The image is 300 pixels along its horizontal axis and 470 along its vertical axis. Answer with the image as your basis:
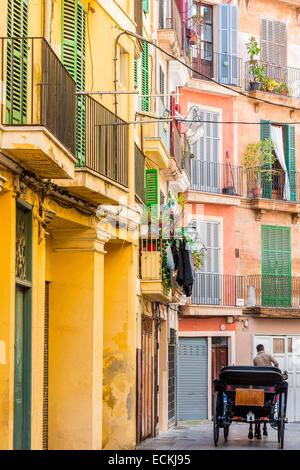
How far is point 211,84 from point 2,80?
26.8m

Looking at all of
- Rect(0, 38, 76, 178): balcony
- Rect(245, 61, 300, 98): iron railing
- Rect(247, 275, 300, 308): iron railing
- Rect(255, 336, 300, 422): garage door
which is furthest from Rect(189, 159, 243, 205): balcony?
Rect(0, 38, 76, 178): balcony

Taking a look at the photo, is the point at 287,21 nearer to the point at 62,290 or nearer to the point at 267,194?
the point at 267,194

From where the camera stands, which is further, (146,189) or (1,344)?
(146,189)

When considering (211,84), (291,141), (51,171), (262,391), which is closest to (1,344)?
(51,171)

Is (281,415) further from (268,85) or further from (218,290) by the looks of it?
(268,85)

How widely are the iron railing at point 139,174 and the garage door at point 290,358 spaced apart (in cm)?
1707

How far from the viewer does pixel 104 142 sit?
20.0m

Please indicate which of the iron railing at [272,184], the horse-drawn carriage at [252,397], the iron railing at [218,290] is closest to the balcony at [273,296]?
the iron railing at [218,290]

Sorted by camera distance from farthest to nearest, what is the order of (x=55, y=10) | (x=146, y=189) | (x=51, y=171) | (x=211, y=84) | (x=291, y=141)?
(x=291, y=141) → (x=211, y=84) → (x=146, y=189) → (x=55, y=10) → (x=51, y=171)

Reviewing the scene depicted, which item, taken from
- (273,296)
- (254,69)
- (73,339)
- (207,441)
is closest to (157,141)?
(207,441)

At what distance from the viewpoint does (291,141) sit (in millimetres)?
44438

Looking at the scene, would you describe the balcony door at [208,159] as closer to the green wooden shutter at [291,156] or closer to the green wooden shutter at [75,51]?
the green wooden shutter at [291,156]

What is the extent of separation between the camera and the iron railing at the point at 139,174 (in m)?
24.6

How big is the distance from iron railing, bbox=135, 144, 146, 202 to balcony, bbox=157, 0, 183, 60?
21.8 feet
